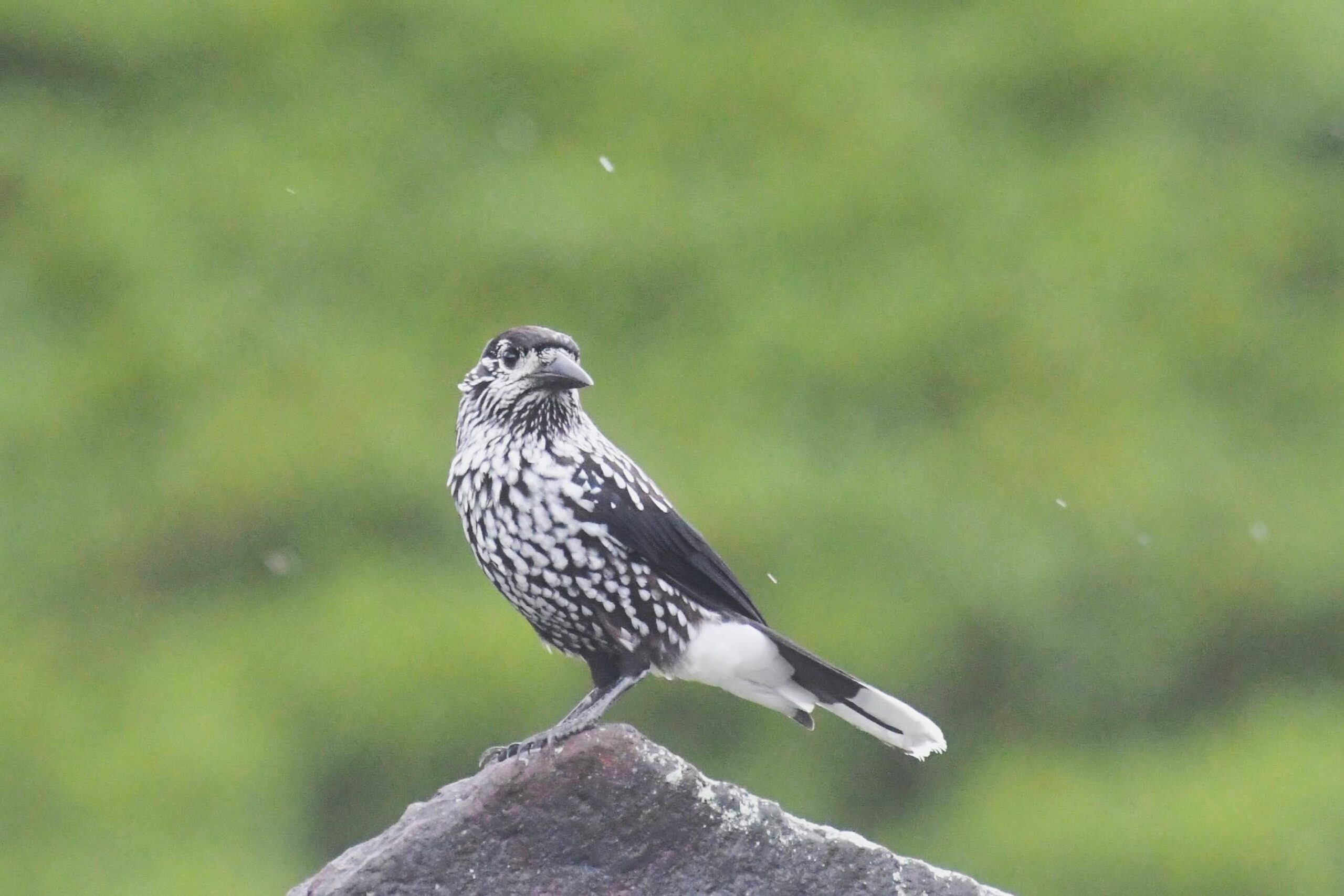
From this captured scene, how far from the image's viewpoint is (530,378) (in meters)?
4.48

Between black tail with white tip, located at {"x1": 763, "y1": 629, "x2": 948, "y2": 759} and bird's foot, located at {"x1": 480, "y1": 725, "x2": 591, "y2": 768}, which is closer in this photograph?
bird's foot, located at {"x1": 480, "y1": 725, "x2": 591, "y2": 768}

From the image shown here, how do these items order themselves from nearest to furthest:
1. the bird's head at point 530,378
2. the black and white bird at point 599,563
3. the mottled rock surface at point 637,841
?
1. the mottled rock surface at point 637,841
2. the black and white bird at point 599,563
3. the bird's head at point 530,378

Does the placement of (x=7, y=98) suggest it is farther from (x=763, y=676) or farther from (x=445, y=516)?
(x=763, y=676)

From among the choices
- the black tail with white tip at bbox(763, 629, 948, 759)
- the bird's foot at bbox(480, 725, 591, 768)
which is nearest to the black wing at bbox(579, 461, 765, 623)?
the black tail with white tip at bbox(763, 629, 948, 759)

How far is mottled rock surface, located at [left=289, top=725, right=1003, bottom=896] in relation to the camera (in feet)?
13.1

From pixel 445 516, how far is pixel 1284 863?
3.51 m

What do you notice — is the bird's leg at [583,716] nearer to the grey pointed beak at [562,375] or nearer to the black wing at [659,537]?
the black wing at [659,537]

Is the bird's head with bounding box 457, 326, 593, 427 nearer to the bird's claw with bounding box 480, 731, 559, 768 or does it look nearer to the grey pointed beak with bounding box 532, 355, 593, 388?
the grey pointed beak with bounding box 532, 355, 593, 388

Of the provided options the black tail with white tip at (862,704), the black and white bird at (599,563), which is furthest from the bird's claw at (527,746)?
the black tail with white tip at (862,704)

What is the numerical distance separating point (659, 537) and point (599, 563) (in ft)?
0.54

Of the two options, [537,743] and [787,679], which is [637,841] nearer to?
[537,743]

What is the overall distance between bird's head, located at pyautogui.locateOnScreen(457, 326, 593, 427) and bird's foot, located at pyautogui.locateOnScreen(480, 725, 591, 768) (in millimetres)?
781

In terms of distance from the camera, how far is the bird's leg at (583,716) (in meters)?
4.08

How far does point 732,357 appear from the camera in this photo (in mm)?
8219
